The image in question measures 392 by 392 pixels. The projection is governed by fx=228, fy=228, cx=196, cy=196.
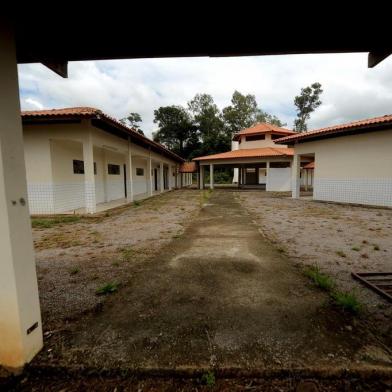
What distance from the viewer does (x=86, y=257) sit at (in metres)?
4.21

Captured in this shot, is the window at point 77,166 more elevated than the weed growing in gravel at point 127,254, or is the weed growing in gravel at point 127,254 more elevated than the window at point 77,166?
the window at point 77,166

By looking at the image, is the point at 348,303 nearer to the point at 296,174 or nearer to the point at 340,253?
the point at 340,253

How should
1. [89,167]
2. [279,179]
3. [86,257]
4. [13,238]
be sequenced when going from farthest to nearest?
[279,179] → [89,167] → [86,257] → [13,238]

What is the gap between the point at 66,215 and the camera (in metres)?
8.70

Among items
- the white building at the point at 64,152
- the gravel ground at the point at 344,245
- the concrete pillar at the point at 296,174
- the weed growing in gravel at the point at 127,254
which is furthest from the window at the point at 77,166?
the concrete pillar at the point at 296,174

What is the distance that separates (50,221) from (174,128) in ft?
120

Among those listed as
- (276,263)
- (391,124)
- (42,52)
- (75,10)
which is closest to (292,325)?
(276,263)

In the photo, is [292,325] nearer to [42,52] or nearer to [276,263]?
[276,263]

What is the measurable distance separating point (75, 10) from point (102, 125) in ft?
27.1

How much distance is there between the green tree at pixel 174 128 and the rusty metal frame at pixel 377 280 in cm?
4056

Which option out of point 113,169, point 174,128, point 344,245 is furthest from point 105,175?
point 174,128

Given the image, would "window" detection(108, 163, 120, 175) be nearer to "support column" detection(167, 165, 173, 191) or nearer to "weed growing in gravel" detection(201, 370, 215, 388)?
Answer: "support column" detection(167, 165, 173, 191)

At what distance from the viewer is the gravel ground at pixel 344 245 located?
8.73ft

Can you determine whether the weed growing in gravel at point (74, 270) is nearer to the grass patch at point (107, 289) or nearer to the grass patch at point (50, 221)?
the grass patch at point (107, 289)
